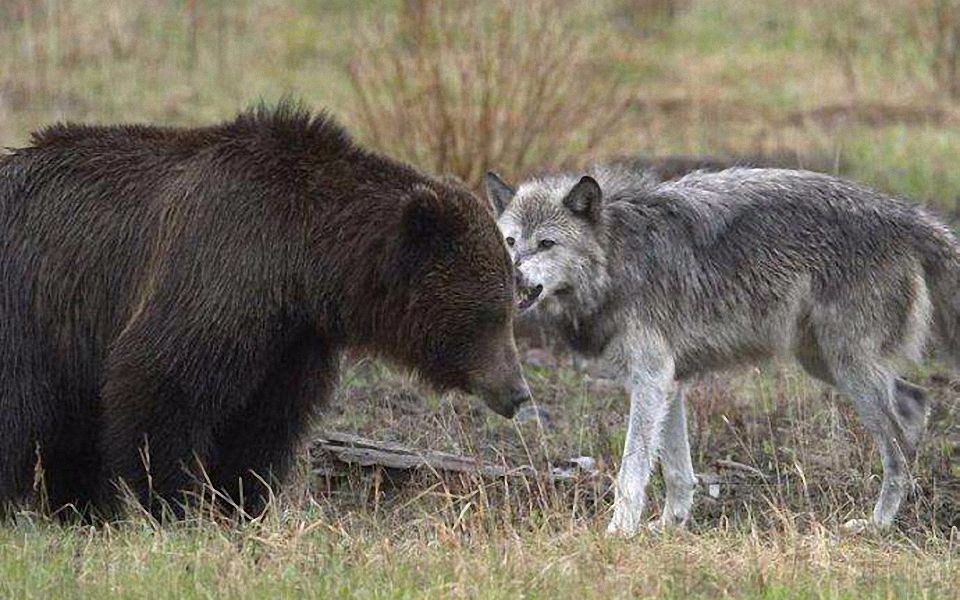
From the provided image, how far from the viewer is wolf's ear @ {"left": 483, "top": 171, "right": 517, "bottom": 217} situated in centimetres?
915

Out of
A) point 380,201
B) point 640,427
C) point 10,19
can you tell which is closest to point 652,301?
point 640,427

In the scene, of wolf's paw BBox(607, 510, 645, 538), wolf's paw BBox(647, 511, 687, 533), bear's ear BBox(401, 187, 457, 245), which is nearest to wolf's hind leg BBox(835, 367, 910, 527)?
wolf's paw BBox(647, 511, 687, 533)

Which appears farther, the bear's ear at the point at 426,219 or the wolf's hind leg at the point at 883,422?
the wolf's hind leg at the point at 883,422

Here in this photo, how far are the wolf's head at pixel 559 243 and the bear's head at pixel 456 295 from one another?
40.5 inches

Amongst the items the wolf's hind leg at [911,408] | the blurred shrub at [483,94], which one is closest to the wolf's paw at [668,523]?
the wolf's hind leg at [911,408]

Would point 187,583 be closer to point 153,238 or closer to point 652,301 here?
point 153,238

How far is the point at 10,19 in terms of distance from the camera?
760 inches

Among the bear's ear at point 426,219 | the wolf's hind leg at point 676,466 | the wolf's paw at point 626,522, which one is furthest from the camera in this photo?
the wolf's hind leg at point 676,466

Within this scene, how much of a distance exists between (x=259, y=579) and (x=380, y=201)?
1683mm

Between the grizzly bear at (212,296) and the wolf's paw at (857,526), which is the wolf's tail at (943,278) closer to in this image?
the wolf's paw at (857,526)

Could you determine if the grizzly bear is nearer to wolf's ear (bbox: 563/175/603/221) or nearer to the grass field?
the grass field

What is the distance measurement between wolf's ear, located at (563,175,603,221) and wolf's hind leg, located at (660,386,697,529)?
3.02 feet

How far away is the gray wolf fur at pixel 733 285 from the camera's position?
8836 millimetres

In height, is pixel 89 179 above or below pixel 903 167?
above
